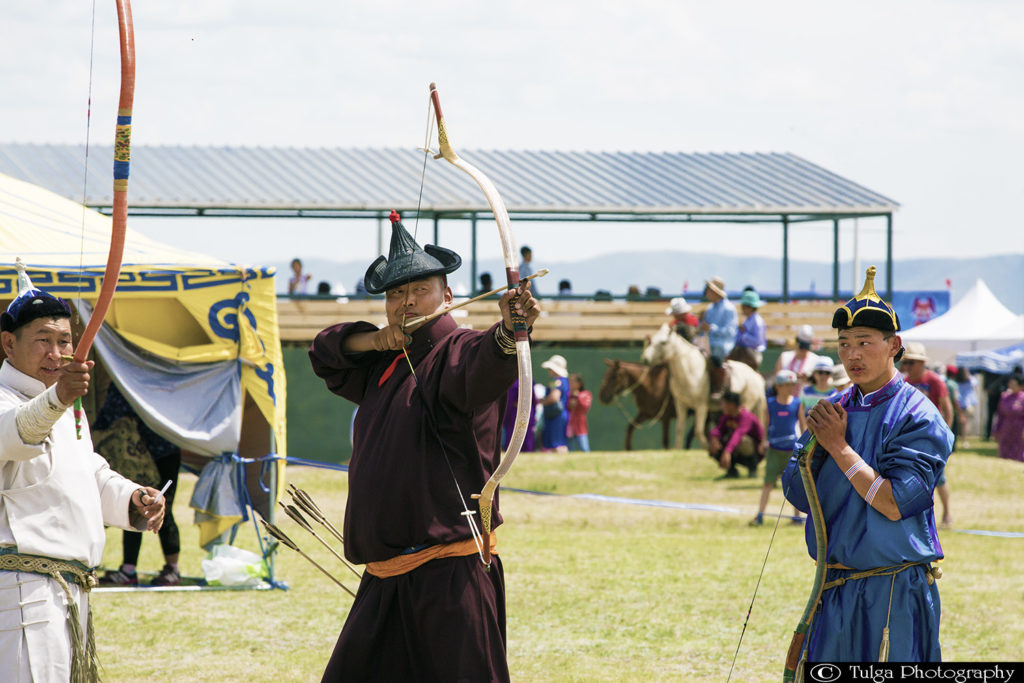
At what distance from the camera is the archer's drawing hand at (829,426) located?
11.9ft

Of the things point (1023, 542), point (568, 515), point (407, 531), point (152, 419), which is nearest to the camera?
point (407, 531)

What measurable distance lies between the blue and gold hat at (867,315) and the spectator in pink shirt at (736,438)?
10.3 metres

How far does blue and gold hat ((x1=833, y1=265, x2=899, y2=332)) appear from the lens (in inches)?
144

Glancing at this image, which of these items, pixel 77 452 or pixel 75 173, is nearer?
pixel 77 452

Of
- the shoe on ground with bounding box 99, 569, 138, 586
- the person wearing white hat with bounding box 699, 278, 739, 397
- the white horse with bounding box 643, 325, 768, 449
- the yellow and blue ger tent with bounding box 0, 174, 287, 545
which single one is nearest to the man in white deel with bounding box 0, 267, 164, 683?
the yellow and blue ger tent with bounding box 0, 174, 287, 545

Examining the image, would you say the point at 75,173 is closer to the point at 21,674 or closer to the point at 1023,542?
the point at 1023,542

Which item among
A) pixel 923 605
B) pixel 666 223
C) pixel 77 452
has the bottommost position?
pixel 923 605

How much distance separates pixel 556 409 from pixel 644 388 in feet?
5.58

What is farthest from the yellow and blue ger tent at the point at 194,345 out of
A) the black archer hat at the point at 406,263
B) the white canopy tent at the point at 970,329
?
the white canopy tent at the point at 970,329

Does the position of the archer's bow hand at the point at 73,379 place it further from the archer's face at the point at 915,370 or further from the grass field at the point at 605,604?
the archer's face at the point at 915,370

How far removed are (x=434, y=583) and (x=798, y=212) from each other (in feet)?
54.9

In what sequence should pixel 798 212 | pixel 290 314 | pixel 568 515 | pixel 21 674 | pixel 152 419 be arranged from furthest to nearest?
pixel 798 212 → pixel 290 314 → pixel 568 515 → pixel 152 419 → pixel 21 674

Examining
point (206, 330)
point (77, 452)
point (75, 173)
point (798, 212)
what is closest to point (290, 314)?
point (75, 173)

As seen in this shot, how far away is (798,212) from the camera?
1962 centimetres
